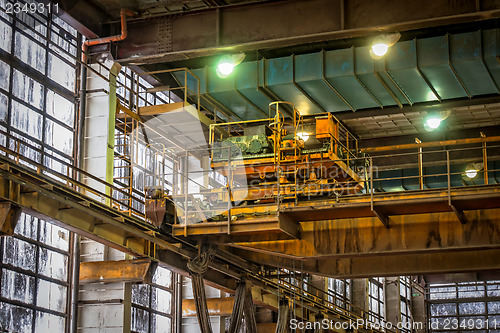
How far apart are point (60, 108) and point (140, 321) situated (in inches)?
269

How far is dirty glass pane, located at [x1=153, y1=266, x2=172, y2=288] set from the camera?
23.5 meters

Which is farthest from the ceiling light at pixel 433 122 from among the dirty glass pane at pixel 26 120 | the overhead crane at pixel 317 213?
the dirty glass pane at pixel 26 120

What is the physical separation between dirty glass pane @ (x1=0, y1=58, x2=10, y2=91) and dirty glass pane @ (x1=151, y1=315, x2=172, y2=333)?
909cm

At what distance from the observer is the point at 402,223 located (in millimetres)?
18672

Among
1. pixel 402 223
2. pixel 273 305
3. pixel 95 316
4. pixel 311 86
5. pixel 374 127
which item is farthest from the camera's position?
pixel 374 127

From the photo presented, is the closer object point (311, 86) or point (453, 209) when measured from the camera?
point (453, 209)

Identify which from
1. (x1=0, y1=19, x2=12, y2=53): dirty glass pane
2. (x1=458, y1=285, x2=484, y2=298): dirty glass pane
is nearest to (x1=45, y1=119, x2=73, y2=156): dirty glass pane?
(x1=0, y1=19, x2=12, y2=53): dirty glass pane

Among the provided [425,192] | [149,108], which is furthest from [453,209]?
[149,108]

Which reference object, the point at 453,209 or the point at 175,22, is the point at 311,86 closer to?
the point at 175,22

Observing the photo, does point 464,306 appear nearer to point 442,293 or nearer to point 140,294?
point 442,293

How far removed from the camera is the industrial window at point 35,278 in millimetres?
16891

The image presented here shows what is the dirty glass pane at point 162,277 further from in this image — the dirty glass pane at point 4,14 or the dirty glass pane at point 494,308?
the dirty glass pane at point 494,308

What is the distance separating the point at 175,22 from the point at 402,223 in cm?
827

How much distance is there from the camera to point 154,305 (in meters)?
23.2
